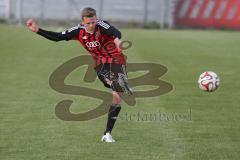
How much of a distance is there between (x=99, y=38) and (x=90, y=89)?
21.4ft

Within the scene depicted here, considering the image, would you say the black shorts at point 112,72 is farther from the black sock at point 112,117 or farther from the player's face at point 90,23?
the player's face at point 90,23

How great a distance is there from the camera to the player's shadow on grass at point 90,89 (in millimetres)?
14423

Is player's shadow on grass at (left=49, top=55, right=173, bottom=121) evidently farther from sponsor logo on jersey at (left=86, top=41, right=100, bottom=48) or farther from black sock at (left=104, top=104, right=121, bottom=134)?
sponsor logo on jersey at (left=86, top=41, right=100, bottom=48)

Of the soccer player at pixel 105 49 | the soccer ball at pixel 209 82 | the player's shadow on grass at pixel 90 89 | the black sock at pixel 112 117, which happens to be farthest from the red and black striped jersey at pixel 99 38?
the player's shadow on grass at pixel 90 89

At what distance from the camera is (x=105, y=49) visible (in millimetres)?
11961

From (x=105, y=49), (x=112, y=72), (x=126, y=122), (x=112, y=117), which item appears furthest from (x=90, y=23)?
(x=126, y=122)

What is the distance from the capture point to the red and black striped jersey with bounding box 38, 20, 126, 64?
11.5 m

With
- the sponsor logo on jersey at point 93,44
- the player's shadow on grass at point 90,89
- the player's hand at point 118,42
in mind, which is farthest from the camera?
the player's shadow on grass at point 90,89

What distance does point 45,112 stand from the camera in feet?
47.1

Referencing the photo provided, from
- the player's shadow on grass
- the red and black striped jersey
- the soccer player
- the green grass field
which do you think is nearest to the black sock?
the soccer player

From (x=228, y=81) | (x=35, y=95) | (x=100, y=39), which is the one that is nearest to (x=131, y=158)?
(x=100, y=39)

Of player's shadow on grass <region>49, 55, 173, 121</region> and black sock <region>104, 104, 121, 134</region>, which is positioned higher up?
black sock <region>104, 104, 121, 134</region>

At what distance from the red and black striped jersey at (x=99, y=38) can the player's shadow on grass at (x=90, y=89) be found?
2.08 m

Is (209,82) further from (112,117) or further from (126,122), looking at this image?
(112,117)
